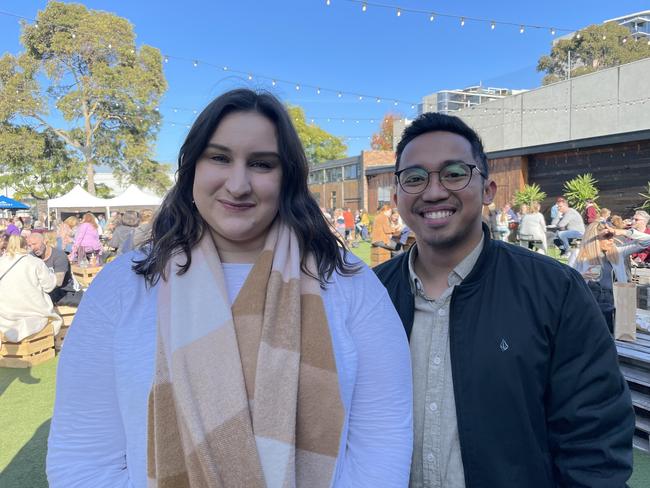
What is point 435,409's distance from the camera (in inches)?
57.5

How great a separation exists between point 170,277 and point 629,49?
134ft

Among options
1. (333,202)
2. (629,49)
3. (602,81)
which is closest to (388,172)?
(333,202)

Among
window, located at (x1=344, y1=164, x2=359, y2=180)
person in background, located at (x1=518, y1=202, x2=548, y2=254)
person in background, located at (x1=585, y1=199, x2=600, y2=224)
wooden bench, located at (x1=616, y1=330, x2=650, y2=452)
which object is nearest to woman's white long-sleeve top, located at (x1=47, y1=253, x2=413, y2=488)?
wooden bench, located at (x1=616, y1=330, x2=650, y2=452)

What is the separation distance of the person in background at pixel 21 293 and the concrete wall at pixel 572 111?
587 inches

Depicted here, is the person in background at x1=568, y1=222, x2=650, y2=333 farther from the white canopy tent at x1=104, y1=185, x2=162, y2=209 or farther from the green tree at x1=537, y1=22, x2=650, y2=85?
the green tree at x1=537, y1=22, x2=650, y2=85

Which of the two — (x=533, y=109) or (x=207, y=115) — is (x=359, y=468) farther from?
(x=533, y=109)

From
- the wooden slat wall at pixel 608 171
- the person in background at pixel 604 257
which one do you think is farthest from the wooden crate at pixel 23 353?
the wooden slat wall at pixel 608 171

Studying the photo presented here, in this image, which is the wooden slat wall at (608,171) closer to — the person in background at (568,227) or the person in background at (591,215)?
the person in background at (568,227)

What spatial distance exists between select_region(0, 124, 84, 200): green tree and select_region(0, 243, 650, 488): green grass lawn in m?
22.0

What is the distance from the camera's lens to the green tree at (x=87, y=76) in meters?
22.7

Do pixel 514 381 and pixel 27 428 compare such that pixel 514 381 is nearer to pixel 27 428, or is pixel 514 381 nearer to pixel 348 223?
pixel 27 428

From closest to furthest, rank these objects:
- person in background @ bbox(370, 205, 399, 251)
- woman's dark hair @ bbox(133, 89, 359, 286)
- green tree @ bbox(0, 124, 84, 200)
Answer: woman's dark hair @ bbox(133, 89, 359, 286)
person in background @ bbox(370, 205, 399, 251)
green tree @ bbox(0, 124, 84, 200)

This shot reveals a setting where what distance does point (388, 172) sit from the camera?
1059 inches

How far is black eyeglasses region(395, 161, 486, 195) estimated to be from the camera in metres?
1.68
